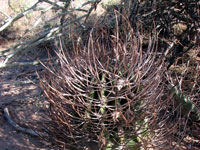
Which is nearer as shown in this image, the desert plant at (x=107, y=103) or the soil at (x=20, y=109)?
the desert plant at (x=107, y=103)

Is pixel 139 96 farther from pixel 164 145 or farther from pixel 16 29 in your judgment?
pixel 16 29

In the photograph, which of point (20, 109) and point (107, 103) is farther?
point (20, 109)

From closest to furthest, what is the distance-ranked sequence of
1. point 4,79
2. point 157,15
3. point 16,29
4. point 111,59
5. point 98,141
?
point 98,141, point 111,59, point 157,15, point 4,79, point 16,29

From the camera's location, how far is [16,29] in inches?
272

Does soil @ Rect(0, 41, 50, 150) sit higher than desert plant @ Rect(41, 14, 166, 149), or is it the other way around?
desert plant @ Rect(41, 14, 166, 149)

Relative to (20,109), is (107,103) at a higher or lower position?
higher

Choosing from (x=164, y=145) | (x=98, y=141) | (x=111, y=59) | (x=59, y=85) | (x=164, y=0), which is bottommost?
(x=164, y=145)

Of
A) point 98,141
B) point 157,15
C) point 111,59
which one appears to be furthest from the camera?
point 157,15

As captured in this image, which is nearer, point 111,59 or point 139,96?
point 139,96

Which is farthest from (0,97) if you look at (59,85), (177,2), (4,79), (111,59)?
(177,2)

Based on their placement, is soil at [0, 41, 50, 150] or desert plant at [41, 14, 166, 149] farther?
soil at [0, 41, 50, 150]

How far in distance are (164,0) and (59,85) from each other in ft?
8.44

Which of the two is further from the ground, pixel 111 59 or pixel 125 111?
pixel 111 59

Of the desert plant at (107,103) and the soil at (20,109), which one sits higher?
the desert plant at (107,103)
